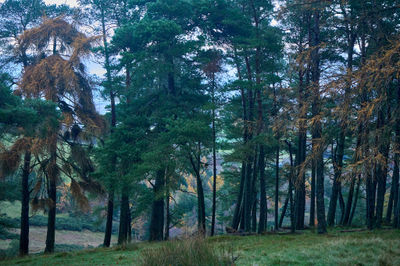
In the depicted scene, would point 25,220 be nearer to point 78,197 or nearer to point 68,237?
point 78,197

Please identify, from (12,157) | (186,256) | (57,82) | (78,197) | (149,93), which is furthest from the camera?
(149,93)

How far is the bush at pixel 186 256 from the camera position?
19.9ft

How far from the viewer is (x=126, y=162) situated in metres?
16.7

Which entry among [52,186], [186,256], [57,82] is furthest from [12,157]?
[186,256]

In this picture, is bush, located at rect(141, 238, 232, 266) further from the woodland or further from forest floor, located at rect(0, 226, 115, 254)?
forest floor, located at rect(0, 226, 115, 254)

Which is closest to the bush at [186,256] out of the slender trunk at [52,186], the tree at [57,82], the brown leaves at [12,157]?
the brown leaves at [12,157]

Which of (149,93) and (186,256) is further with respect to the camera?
(149,93)

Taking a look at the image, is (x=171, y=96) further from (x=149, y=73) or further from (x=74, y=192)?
(x=74, y=192)

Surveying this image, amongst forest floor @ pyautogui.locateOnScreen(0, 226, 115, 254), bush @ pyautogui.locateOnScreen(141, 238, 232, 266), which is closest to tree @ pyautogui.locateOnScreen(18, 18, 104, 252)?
bush @ pyautogui.locateOnScreen(141, 238, 232, 266)

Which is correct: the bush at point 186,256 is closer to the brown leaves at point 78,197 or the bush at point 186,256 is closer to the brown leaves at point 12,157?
the brown leaves at point 12,157

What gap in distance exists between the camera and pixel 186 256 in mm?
6137

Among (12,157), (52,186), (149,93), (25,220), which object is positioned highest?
(149,93)

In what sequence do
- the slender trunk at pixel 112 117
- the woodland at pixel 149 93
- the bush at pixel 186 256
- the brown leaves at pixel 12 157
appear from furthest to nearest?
the slender trunk at pixel 112 117
the woodland at pixel 149 93
the brown leaves at pixel 12 157
the bush at pixel 186 256

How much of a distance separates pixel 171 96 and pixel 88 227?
32.2 metres
